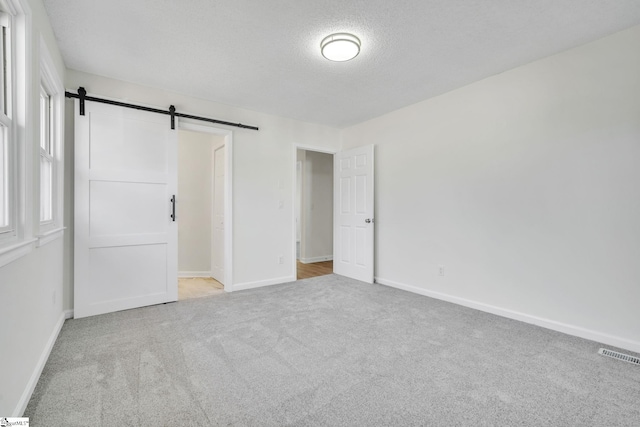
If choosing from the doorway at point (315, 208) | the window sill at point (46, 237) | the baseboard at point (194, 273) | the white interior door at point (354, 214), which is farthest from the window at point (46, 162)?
the doorway at point (315, 208)

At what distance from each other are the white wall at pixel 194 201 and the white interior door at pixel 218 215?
0.80ft

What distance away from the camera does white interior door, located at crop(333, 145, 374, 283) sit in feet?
14.1

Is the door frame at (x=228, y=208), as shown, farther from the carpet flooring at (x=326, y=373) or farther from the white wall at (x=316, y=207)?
the white wall at (x=316, y=207)

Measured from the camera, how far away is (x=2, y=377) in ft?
4.17

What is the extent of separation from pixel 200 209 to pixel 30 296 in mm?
3099

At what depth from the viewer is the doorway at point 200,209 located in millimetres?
4383

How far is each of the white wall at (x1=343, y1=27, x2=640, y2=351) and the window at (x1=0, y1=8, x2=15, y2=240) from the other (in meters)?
3.69

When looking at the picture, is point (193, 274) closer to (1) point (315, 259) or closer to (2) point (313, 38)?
(1) point (315, 259)

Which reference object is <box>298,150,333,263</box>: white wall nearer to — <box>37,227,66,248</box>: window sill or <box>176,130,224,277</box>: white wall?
<box>176,130,224,277</box>: white wall

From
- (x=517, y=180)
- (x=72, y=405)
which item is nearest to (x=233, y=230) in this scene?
(x=72, y=405)

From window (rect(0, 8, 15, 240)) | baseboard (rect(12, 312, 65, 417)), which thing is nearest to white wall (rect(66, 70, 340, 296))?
baseboard (rect(12, 312, 65, 417))

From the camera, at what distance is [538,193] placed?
2736mm

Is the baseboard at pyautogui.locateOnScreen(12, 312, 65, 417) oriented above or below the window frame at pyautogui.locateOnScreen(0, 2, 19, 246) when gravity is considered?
below

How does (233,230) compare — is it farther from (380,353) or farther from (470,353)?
(470,353)
